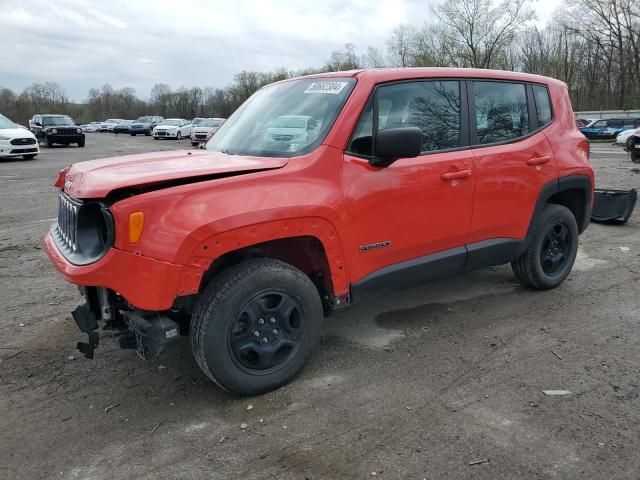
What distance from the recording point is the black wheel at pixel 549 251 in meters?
4.70

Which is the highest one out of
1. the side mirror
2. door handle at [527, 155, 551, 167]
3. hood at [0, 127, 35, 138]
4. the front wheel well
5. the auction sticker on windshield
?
hood at [0, 127, 35, 138]

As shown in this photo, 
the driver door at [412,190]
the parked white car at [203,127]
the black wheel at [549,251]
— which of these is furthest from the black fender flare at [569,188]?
the parked white car at [203,127]

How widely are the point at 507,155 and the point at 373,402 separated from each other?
89.9 inches

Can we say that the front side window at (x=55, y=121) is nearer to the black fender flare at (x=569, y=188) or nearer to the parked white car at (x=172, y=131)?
the parked white car at (x=172, y=131)

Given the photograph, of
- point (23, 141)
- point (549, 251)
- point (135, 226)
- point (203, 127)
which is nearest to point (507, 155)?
point (549, 251)

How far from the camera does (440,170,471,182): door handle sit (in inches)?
149

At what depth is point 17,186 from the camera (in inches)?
496

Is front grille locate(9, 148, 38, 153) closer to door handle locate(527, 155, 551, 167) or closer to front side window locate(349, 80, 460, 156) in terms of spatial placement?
front side window locate(349, 80, 460, 156)

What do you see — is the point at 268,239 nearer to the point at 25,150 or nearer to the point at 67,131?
the point at 25,150

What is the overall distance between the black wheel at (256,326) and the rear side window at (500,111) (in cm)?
200

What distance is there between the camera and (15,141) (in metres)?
18.6

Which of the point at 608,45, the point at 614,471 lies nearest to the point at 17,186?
the point at 614,471

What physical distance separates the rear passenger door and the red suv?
0.04 feet

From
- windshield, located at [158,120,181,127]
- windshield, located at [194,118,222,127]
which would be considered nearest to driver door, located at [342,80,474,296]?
windshield, located at [194,118,222,127]
